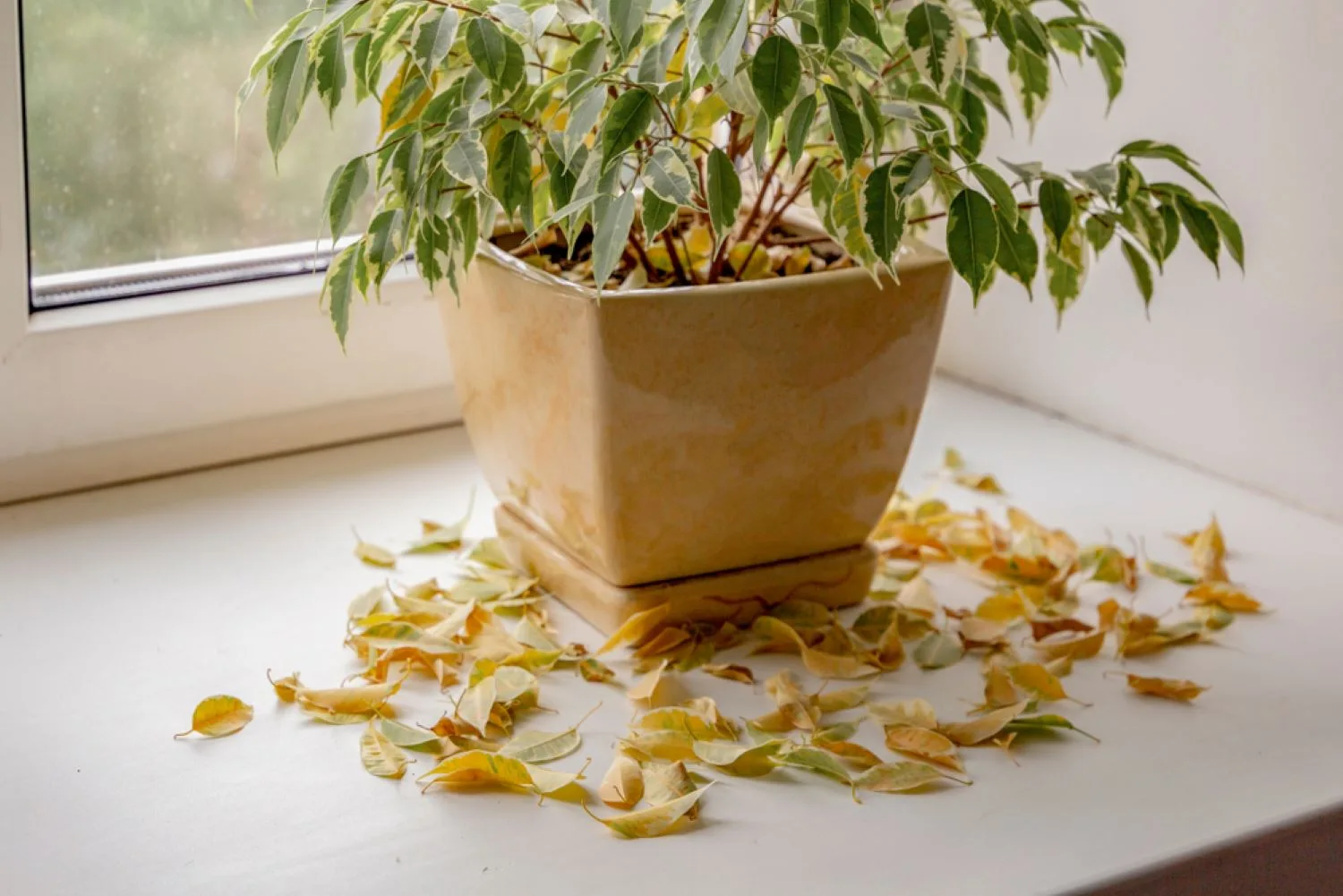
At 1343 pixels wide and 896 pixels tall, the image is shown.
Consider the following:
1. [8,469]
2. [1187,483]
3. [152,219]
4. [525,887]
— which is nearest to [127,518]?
[8,469]

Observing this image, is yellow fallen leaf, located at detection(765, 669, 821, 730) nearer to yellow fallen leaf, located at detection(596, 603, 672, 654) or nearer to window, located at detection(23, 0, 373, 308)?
yellow fallen leaf, located at detection(596, 603, 672, 654)

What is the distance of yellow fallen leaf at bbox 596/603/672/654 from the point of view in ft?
2.53

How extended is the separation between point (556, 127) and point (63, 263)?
0.37 meters

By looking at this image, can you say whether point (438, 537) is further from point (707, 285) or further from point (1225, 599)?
point (1225, 599)

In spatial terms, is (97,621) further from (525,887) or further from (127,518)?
(525,887)

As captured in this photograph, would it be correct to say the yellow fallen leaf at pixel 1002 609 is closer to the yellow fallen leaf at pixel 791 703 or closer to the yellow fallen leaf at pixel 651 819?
the yellow fallen leaf at pixel 791 703

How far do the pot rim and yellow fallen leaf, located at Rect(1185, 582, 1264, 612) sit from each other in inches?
10.3

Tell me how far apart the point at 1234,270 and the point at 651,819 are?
1.99 feet

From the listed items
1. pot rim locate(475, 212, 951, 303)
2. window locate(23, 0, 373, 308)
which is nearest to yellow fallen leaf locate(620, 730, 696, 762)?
pot rim locate(475, 212, 951, 303)

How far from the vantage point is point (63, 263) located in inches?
38.7

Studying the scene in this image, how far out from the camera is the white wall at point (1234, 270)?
0.94m

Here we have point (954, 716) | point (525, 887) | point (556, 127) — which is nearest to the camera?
point (525, 887)

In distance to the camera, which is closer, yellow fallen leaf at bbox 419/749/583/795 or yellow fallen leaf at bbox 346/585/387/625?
yellow fallen leaf at bbox 419/749/583/795

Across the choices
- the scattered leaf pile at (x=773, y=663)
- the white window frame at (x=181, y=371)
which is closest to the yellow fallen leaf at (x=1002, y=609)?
the scattered leaf pile at (x=773, y=663)
